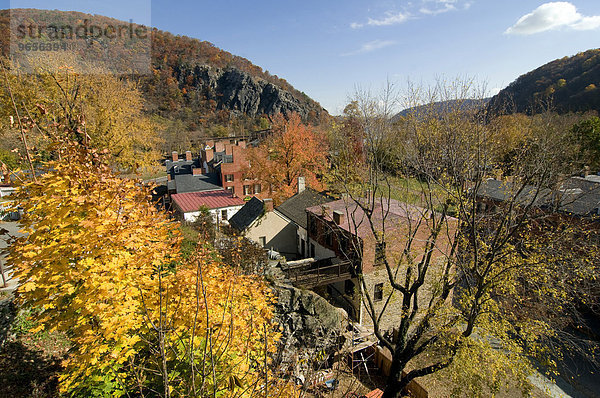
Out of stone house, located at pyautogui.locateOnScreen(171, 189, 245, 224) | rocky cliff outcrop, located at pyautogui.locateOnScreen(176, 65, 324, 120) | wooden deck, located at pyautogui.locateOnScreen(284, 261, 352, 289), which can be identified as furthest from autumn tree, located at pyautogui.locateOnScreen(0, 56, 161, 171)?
rocky cliff outcrop, located at pyautogui.locateOnScreen(176, 65, 324, 120)

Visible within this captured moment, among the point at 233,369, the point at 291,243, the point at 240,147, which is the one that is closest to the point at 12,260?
the point at 233,369

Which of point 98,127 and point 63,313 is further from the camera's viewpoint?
point 98,127

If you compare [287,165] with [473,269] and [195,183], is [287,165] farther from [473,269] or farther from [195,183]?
[473,269]

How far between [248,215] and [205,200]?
9.27 m

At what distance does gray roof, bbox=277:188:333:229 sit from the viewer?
78.1 ft

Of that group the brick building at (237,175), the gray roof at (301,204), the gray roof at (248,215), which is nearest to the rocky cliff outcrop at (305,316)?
the gray roof at (301,204)

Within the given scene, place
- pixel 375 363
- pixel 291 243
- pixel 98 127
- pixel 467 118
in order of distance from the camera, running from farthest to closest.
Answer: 1. pixel 291 243
2. pixel 98 127
3. pixel 375 363
4. pixel 467 118

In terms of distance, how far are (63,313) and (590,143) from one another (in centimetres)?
4434

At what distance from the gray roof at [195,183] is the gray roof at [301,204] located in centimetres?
1219

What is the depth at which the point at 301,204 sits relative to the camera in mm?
25750

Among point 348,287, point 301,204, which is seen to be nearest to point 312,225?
point 301,204

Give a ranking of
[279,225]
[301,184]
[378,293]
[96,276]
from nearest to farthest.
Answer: [96,276] → [378,293] → [279,225] → [301,184]

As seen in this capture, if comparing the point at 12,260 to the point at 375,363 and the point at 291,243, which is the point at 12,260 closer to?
the point at 375,363

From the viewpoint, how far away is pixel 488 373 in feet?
33.7
